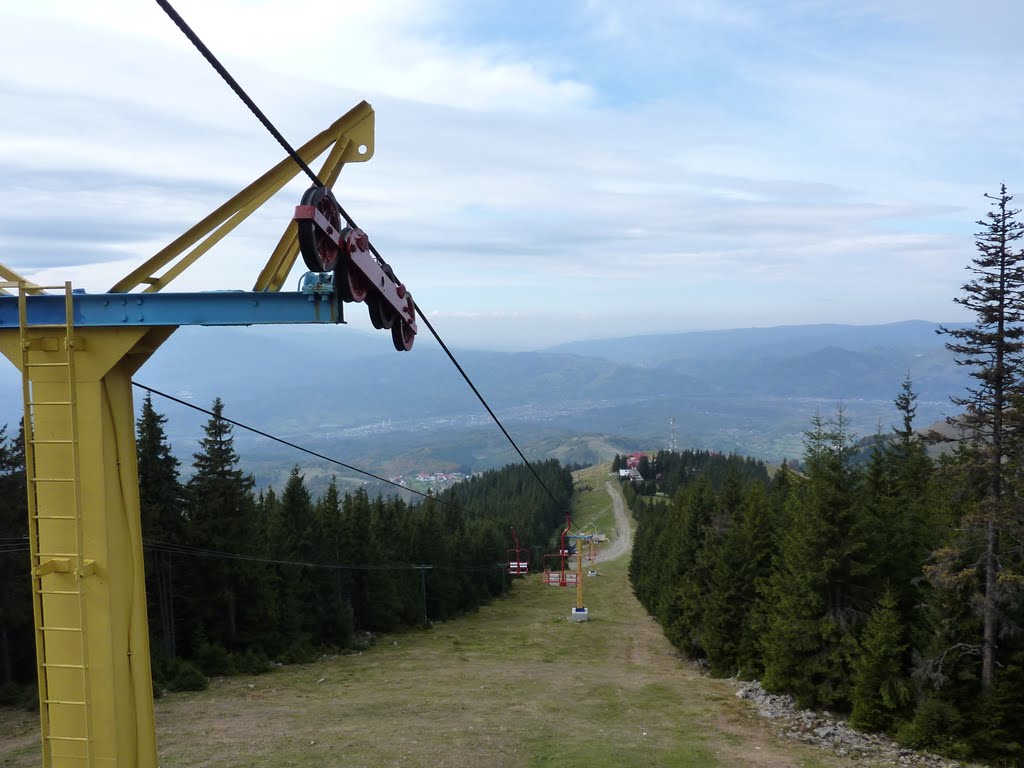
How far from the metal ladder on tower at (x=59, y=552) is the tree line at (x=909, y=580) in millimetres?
19178

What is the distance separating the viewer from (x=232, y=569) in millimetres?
31828

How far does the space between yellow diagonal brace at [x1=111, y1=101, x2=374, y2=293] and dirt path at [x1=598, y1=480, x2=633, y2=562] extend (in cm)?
9271

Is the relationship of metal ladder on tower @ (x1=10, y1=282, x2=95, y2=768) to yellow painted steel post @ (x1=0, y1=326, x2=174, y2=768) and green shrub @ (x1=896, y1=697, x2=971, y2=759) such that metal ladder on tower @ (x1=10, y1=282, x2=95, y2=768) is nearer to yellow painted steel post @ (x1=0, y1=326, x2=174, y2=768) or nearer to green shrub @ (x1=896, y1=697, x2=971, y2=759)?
yellow painted steel post @ (x1=0, y1=326, x2=174, y2=768)

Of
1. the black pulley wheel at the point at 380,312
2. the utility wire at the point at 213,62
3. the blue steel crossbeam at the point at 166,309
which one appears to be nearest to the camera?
the utility wire at the point at 213,62

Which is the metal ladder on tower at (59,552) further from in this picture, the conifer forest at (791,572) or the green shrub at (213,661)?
the green shrub at (213,661)

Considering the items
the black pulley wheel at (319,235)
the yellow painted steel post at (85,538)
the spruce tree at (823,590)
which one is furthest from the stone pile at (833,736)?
the black pulley wheel at (319,235)

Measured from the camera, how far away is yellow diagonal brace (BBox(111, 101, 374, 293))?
7.27 m

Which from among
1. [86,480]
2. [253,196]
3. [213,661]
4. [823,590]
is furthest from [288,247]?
[213,661]

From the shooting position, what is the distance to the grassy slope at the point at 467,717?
59.4ft

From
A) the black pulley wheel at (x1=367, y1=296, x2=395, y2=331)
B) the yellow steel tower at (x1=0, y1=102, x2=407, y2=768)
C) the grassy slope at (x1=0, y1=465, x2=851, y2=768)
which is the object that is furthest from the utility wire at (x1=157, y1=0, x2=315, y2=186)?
the grassy slope at (x1=0, y1=465, x2=851, y2=768)

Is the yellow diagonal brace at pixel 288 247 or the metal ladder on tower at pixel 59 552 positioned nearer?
the metal ladder on tower at pixel 59 552

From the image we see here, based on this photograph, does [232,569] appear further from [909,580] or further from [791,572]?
[909,580]

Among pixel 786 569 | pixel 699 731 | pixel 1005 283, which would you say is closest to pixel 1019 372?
pixel 1005 283

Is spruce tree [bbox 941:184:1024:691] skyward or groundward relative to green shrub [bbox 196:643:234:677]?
skyward
